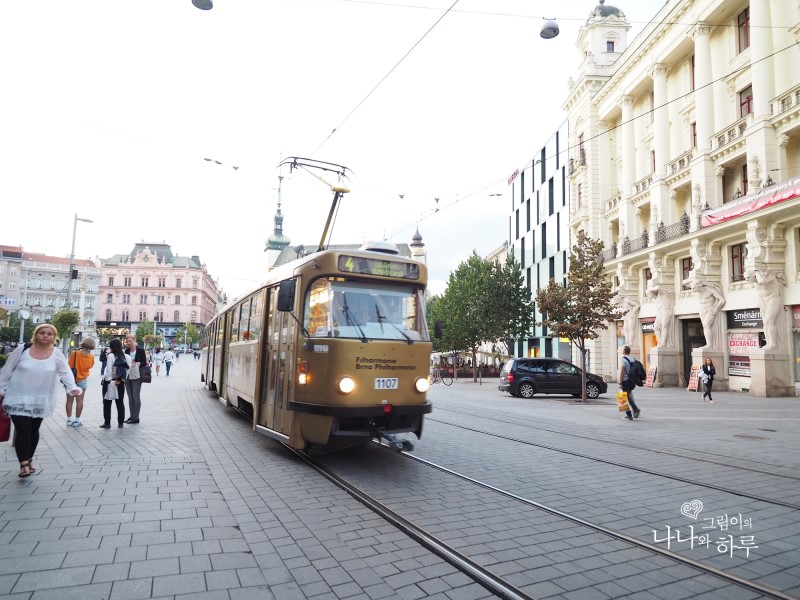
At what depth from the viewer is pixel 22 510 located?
505cm

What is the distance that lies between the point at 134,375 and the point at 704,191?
2610 centimetres

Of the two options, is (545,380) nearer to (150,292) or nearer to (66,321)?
(66,321)

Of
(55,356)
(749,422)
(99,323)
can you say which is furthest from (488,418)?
(99,323)

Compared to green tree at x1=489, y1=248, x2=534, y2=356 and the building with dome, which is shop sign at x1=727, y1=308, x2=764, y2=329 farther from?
green tree at x1=489, y1=248, x2=534, y2=356

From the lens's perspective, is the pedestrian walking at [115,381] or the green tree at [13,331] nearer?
the pedestrian walking at [115,381]

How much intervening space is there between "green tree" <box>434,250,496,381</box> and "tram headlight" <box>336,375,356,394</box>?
29300 mm

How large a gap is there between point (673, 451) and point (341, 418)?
19.5ft

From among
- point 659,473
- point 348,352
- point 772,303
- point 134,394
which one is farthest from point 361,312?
point 772,303

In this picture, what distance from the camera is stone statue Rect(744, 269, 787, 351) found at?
21.3 m

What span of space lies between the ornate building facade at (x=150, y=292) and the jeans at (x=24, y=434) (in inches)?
4226

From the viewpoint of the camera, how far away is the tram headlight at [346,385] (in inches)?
271

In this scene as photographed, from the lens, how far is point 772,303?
2162 centimetres

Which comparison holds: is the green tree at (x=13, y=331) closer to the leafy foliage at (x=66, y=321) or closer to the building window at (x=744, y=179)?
the leafy foliage at (x=66, y=321)

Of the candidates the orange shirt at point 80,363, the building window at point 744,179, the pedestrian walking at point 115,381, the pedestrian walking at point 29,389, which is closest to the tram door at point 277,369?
the pedestrian walking at point 29,389
